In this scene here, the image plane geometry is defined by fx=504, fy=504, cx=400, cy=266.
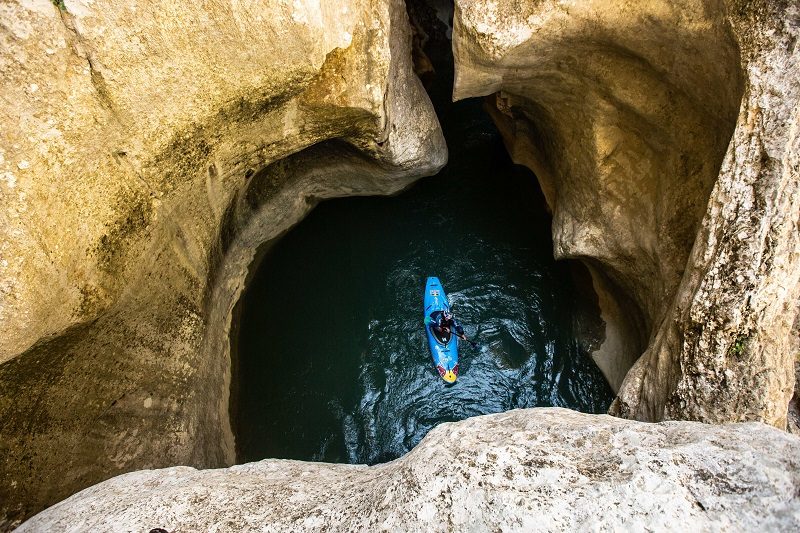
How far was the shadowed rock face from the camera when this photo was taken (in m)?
3.42

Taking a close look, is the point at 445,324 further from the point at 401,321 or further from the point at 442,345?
the point at 401,321

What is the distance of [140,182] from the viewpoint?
Result: 4.43 m

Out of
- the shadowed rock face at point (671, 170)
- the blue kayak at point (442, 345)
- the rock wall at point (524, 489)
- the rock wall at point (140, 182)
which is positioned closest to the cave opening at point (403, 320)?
the blue kayak at point (442, 345)

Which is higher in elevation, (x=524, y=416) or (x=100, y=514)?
(x=524, y=416)

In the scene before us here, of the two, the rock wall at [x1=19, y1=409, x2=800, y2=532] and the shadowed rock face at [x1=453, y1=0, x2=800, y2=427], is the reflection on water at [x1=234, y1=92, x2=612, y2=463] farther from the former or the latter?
the rock wall at [x1=19, y1=409, x2=800, y2=532]

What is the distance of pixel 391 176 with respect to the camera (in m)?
7.29

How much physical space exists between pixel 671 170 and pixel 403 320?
391cm

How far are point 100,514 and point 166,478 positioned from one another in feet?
1.54

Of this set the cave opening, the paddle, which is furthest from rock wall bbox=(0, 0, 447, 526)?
the paddle

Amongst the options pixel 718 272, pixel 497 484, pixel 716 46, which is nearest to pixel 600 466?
pixel 497 484

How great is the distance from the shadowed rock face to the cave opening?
709mm

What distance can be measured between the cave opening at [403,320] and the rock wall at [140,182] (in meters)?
0.82

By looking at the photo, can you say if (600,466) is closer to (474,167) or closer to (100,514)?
(100,514)

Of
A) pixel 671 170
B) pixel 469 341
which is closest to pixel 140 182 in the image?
pixel 469 341
